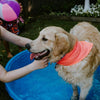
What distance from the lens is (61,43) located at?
1.86 m

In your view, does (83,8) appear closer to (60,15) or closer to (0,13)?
(60,15)

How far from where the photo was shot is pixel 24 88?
3.03m

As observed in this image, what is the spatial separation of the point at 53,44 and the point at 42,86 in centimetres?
147

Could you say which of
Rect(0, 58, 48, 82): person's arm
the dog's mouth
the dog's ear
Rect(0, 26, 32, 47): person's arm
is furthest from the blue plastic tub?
the dog's ear

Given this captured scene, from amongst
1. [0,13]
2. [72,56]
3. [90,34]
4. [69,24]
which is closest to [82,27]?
[90,34]

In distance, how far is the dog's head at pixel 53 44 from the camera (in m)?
1.87

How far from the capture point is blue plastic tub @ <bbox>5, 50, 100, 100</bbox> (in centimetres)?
284

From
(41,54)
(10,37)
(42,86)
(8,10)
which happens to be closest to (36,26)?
(8,10)

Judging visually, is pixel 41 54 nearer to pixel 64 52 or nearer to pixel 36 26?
pixel 64 52

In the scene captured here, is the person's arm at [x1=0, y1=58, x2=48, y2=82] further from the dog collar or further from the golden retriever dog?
the dog collar

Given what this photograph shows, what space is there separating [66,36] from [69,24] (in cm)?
382

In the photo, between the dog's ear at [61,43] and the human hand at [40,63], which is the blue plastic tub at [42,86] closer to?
the human hand at [40,63]

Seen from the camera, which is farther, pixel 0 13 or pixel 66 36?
pixel 0 13

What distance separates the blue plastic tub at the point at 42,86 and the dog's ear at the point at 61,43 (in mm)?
1190
